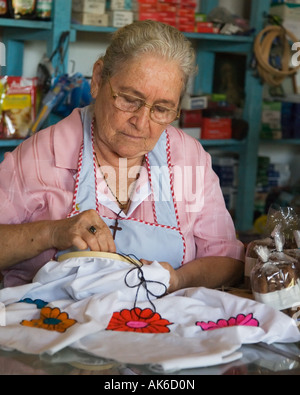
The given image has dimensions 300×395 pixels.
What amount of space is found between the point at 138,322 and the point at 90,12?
2.64 metres

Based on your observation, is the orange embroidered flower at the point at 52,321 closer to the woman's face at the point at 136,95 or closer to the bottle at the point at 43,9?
the woman's face at the point at 136,95

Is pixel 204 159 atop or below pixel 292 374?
atop

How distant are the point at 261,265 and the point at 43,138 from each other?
76cm

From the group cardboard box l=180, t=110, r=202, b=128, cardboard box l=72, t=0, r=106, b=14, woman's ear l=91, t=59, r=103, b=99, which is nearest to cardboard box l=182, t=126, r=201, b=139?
cardboard box l=180, t=110, r=202, b=128

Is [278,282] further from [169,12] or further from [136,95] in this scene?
[169,12]

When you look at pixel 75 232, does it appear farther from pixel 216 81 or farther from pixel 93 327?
pixel 216 81

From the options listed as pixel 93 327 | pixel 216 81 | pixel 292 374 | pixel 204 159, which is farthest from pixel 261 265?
pixel 216 81

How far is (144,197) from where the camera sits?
186 cm

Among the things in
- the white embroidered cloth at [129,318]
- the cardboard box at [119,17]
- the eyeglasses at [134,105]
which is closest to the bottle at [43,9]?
the cardboard box at [119,17]

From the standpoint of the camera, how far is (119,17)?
12.3 ft

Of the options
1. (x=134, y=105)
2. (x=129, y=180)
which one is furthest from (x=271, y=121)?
(x=134, y=105)

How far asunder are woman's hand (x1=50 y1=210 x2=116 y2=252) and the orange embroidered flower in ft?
0.60

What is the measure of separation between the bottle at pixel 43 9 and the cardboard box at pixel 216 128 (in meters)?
1.27

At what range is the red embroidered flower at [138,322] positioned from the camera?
134cm
